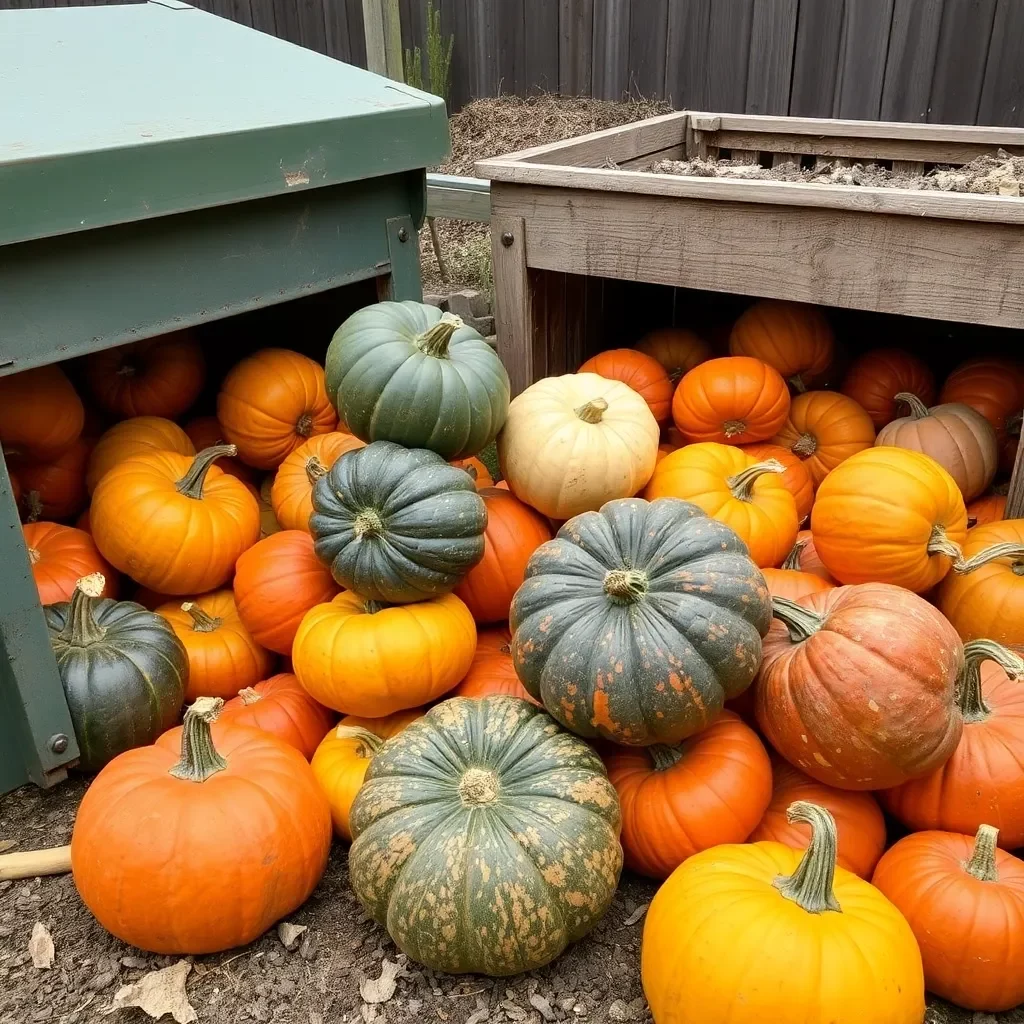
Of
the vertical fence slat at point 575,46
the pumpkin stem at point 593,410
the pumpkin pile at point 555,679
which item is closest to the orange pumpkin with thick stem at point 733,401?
the pumpkin pile at point 555,679

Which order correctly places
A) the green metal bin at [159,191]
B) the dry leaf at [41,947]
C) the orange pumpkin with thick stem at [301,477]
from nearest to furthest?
the dry leaf at [41,947] < the green metal bin at [159,191] < the orange pumpkin with thick stem at [301,477]

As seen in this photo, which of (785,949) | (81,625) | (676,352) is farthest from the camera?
(676,352)

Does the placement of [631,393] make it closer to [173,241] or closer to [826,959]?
[173,241]

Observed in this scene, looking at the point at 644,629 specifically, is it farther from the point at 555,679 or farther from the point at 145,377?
the point at 145,377

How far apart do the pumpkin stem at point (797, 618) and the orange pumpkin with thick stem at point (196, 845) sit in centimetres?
112

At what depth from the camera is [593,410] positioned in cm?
267

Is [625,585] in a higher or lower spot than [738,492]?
higher

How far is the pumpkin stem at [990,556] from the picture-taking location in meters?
2.31

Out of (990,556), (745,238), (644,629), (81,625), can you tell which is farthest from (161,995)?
(745,238)

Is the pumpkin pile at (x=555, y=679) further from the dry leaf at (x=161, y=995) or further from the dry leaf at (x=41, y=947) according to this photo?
the dry leaf at (x=41, y=947)

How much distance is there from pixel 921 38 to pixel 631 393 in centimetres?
379

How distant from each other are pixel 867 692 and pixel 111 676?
1770 millimetres

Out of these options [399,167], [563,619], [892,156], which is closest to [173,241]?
[399,167]

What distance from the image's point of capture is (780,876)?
1.78 meters
